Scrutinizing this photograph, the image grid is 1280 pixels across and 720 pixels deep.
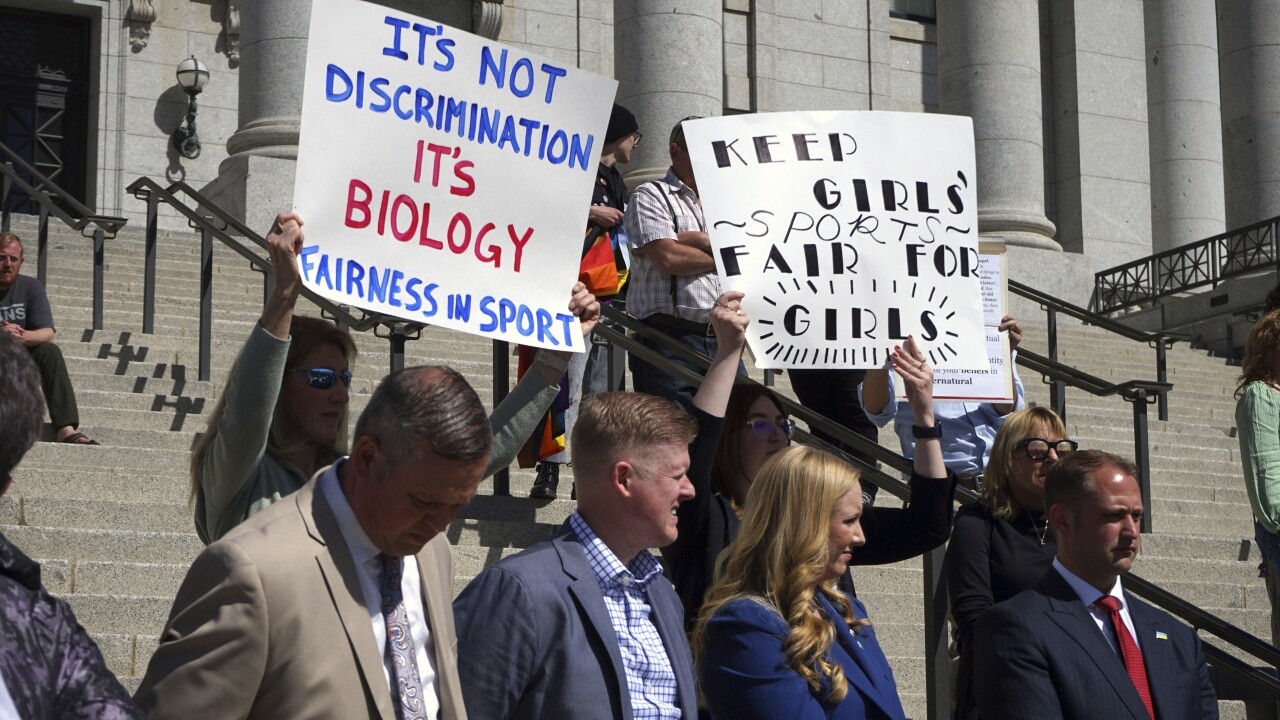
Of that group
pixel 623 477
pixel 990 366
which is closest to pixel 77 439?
pixel 990 366

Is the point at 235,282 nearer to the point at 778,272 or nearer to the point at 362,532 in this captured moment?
the point at 778,272

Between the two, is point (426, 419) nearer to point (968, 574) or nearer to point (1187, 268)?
point (968, 574)

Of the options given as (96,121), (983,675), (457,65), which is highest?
(96,121)

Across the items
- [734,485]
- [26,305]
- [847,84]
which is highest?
[847,84]

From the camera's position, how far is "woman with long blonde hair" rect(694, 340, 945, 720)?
411 cm

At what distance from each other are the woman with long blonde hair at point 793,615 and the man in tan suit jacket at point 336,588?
3.08ft

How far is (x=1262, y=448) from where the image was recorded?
21.7 feet

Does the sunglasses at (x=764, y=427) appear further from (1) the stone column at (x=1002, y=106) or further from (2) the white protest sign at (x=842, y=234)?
(1) the stone column at (x=1002, y=106)

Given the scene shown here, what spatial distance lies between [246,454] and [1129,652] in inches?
93.8

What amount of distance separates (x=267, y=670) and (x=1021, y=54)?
16.9 metres

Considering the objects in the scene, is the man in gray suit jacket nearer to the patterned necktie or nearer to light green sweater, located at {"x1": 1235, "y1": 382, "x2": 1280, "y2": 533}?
the patterned necktie

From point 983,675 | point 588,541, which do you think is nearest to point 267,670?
point 588,541

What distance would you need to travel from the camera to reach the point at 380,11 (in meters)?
4.75

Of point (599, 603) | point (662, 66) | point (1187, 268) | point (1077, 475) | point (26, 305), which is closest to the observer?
point (599, 603)
